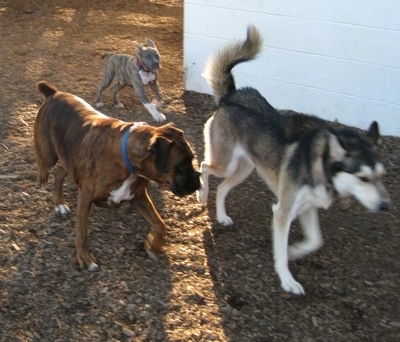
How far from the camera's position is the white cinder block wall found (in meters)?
6.31

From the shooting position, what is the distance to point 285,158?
430 centimetres

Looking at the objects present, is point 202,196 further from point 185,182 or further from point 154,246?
point 185,182

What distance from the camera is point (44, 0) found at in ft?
36.3

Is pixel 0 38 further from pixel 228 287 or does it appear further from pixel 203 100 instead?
pixel 228 287

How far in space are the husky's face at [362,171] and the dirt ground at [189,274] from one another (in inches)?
33.6

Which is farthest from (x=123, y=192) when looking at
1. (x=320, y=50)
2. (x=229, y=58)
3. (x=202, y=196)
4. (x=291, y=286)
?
(x=320, y=50)

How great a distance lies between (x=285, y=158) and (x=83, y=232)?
1522 mm

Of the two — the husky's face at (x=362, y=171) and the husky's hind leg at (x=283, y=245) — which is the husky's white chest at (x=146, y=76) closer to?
the husky's hind leg at (x=283, y=245)

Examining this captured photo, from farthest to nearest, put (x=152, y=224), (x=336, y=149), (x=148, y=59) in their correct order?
(x=148, y=59)
(x=152, y=224)
(x=336, y=149)

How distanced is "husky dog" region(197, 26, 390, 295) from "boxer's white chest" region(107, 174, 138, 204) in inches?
35.4

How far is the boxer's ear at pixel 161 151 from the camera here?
12.5ft

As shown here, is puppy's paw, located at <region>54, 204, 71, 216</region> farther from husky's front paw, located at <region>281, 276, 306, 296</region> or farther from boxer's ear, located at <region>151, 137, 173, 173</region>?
husky's front paw, located at <region>281, 276, 306, 296</region>

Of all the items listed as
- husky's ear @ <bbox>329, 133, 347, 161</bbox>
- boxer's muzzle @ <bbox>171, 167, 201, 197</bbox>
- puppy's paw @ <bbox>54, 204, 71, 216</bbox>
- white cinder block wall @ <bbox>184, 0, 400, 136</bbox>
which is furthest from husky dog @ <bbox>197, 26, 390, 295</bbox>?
white cinder block wall @ <bbox>184, 0, 400, 136</bbox>

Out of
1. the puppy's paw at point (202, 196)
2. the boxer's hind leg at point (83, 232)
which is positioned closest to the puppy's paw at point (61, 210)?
the boxer's hind leg at point (83, 232)
